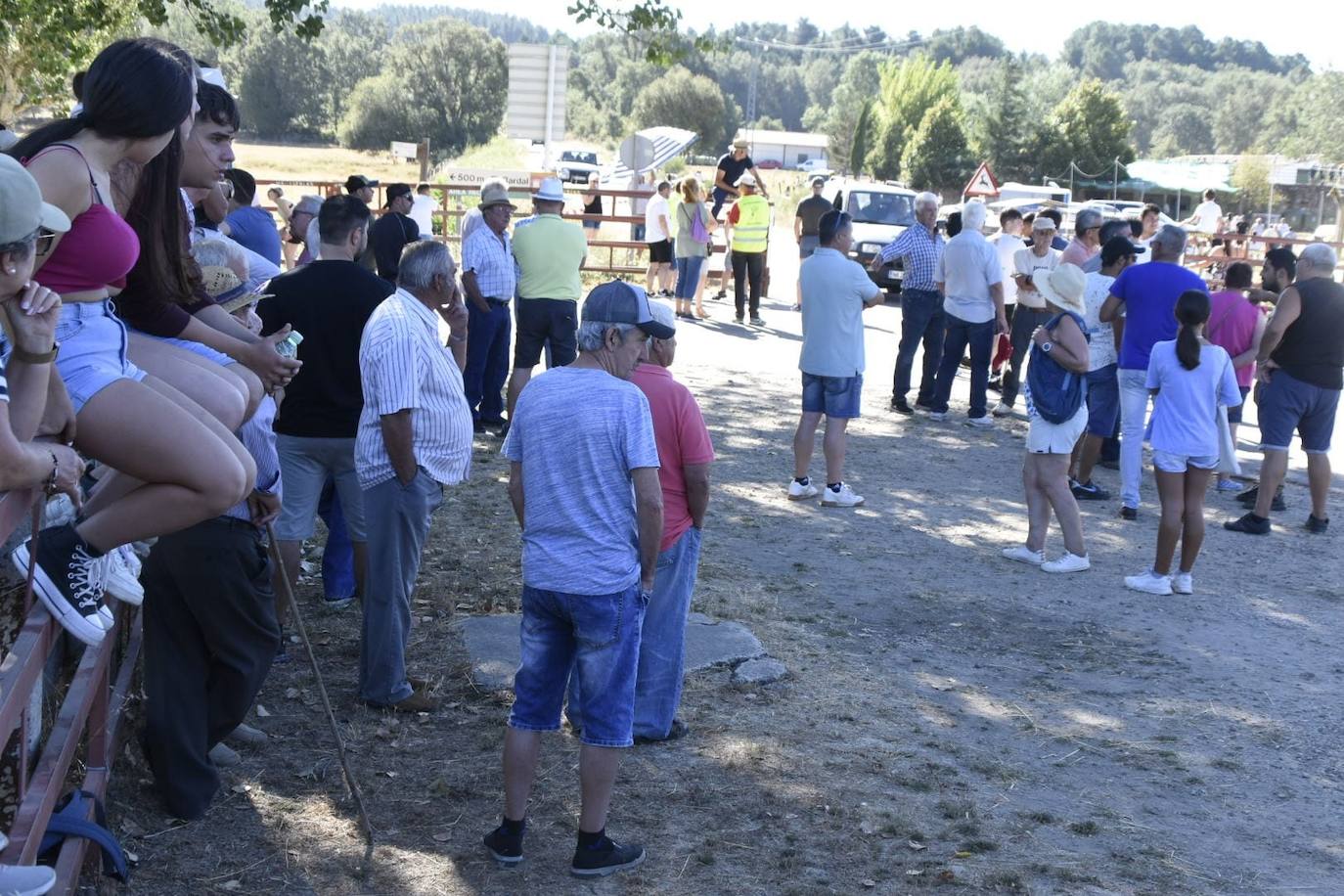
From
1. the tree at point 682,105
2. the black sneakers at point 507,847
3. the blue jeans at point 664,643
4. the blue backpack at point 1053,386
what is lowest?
the black sneakers at point 507,847

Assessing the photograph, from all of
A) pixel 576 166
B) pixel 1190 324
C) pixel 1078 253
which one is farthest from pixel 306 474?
pixel 576 166

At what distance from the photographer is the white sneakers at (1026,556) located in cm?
830

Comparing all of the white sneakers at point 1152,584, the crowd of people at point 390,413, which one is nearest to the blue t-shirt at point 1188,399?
the crowd of people at point 390,413

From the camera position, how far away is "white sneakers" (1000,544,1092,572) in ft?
26.8

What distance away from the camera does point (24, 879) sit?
268cm

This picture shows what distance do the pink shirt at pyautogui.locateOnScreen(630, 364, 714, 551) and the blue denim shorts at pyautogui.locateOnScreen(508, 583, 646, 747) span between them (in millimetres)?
788

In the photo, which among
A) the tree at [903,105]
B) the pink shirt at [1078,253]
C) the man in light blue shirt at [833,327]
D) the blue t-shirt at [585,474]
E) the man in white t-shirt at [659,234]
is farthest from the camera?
the tree at [903,105]

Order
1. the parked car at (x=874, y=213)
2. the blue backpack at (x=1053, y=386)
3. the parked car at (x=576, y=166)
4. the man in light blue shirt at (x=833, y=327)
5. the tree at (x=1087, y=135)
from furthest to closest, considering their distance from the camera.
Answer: the tree at (x=1087, y=135)
the parked car at (x=576, y=166)
the parked car at (x=874, y=213)
the man in light blue shirt at (x=833, y=327)
the blue backpack at (x=1053, y=386)

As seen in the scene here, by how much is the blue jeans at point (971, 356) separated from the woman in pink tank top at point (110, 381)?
31.2 ft

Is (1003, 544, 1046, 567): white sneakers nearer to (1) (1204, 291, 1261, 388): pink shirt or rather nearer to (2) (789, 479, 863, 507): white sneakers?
(2) (789, 479, 863, 507): white sneakers

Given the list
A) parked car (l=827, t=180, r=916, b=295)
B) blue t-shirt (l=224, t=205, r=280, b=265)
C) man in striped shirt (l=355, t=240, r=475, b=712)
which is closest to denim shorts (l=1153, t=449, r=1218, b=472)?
man in striped shirt (l=355, t=240, r=475, b=712)

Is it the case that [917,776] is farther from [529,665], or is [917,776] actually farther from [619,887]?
[529,665]

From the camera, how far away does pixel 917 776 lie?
5133 mm

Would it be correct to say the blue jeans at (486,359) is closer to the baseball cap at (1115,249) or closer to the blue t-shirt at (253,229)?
the blue t-shirt at (253,229)
